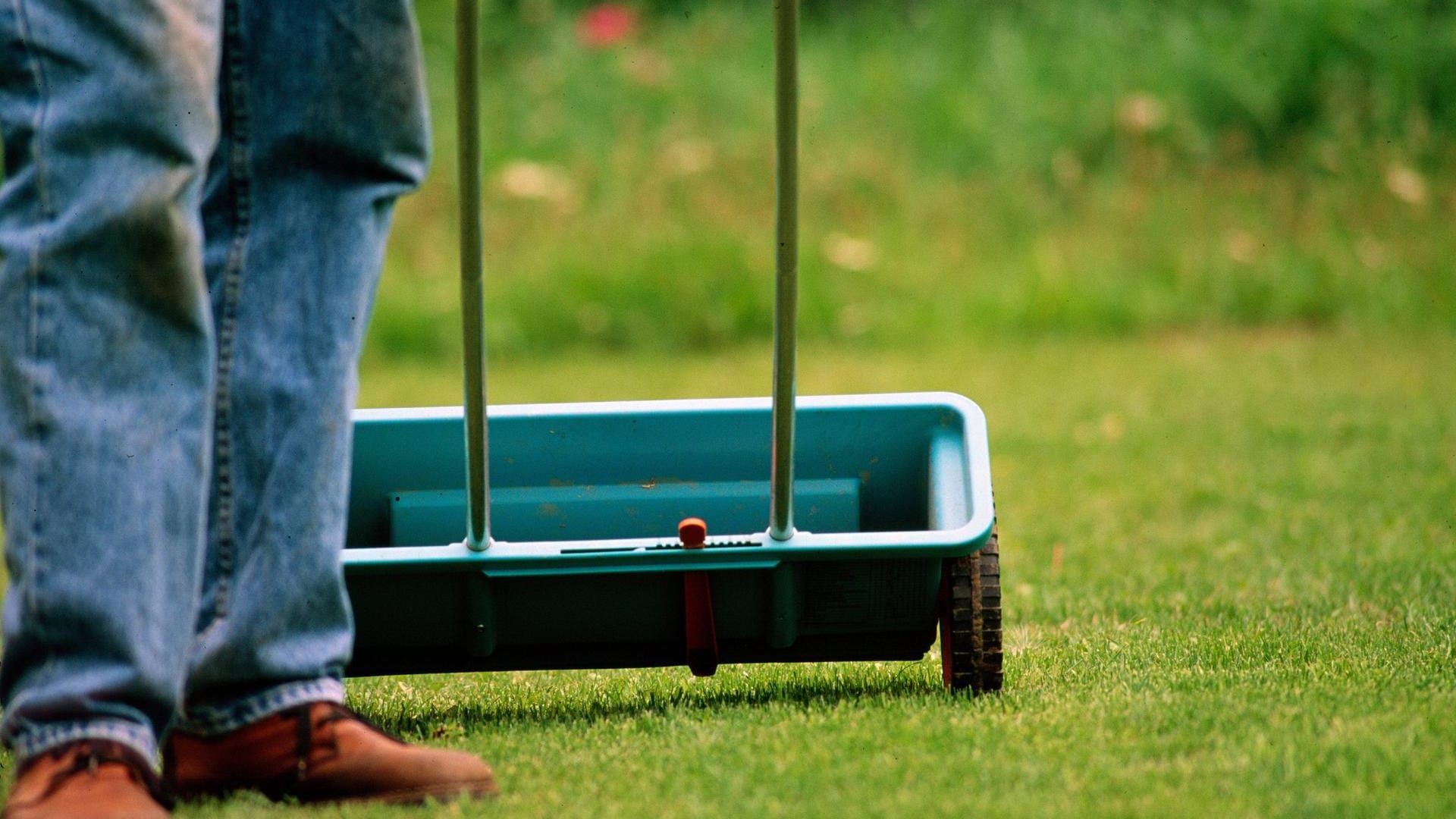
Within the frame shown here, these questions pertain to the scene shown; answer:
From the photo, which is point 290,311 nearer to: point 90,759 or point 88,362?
point 88,362

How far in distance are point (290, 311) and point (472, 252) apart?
20 centimetres

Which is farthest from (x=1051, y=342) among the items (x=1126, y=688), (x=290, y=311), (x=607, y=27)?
(x=290, y=311)

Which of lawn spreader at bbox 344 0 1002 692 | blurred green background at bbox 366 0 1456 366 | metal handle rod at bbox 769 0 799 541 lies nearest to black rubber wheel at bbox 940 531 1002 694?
lawn spreader at bbox 344 0 1002 692

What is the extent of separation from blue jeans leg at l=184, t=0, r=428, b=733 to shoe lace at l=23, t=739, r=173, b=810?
0.43 feet

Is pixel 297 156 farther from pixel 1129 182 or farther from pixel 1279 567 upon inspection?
pixel 1129 182

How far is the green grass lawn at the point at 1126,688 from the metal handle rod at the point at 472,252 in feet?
0.85

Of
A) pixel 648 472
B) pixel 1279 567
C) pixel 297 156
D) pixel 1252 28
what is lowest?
pixel 1279 567

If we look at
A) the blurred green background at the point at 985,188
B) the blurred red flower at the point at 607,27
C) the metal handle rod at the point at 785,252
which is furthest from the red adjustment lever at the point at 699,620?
the blurred red flower at the point at 607,27

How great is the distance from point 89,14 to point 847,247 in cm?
519

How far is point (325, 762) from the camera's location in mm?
1464

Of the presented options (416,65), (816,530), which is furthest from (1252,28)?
(416,65)

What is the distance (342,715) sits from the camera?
1488mm

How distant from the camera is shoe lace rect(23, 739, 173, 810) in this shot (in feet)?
4.23

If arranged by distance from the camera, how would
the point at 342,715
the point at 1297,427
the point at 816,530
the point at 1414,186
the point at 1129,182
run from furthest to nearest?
the point at 1129,182 → the point at 1414,186 → the point at 1297,427 → the point at 816,530 → the point at 342,715
